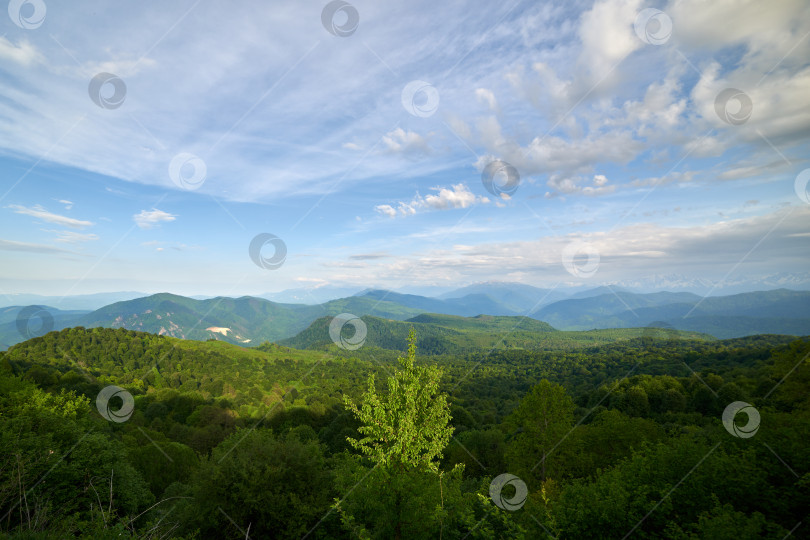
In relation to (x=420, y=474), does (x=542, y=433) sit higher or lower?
lower

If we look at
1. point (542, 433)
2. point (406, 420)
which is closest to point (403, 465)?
point (406, 420)

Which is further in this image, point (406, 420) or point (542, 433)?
point (542, 433)

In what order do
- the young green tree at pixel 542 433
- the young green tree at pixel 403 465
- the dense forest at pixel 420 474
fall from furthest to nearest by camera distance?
the young green tree at pixel 542 433 < the young green tree at pixel 403 465 < the dense forest at pixel 420 474

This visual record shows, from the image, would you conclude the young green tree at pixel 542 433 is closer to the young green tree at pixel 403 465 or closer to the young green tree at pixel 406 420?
the young green tree at pixel 403 465

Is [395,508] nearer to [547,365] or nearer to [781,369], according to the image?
[781,369]

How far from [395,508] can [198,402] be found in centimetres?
7578

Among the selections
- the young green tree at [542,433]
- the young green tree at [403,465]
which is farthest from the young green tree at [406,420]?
the young green tree at [542,433]

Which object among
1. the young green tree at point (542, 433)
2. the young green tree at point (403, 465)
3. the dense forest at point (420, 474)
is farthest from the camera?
the young green tree at point (542, 433)

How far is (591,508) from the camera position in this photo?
421 inches

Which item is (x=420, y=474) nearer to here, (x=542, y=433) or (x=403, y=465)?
(x=403, y=465)

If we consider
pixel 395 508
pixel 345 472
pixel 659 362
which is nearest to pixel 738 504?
pixel 395 508

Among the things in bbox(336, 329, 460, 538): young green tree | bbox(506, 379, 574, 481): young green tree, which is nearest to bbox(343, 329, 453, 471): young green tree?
bbox(336, 329, 460, 538): young green tree

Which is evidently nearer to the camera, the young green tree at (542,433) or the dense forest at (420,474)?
the dense forest at (420,474)

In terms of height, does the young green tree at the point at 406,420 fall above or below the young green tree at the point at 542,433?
above
